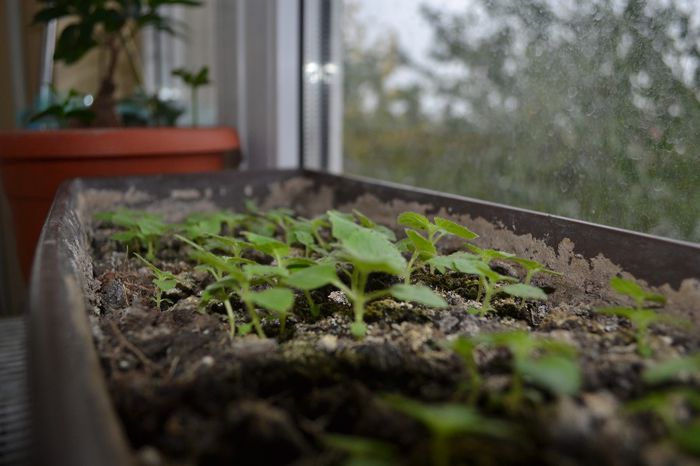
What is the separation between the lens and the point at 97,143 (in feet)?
4.50

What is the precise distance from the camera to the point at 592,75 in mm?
→ 824

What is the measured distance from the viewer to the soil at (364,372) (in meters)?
Answer: 0.34

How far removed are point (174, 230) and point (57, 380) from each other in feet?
2.30

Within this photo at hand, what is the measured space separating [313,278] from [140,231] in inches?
20.0

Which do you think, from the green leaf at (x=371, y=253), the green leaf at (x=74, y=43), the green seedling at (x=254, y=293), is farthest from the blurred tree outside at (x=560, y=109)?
the green leaf at (x=74, y=43)

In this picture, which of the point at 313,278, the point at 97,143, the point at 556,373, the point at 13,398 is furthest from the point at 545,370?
the point at 97,143

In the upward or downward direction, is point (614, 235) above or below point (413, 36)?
below

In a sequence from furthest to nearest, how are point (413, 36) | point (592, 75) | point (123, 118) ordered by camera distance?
point (123, 118) < point (413, 36) < point (592, 75)

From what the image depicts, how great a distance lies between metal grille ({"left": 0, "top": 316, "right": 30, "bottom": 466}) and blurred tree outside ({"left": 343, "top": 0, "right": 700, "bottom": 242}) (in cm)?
70

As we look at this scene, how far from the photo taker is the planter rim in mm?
1341

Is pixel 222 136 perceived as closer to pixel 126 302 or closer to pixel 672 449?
pixel 126 302

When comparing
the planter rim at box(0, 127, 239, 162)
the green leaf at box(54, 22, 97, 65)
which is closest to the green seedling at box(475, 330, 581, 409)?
the planter rim at box(0, 127, 239, 162)

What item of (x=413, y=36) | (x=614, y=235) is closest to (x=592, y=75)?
(x=614, y=235)

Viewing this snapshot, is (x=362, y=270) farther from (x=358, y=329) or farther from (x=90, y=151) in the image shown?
(x=90, y=151)
